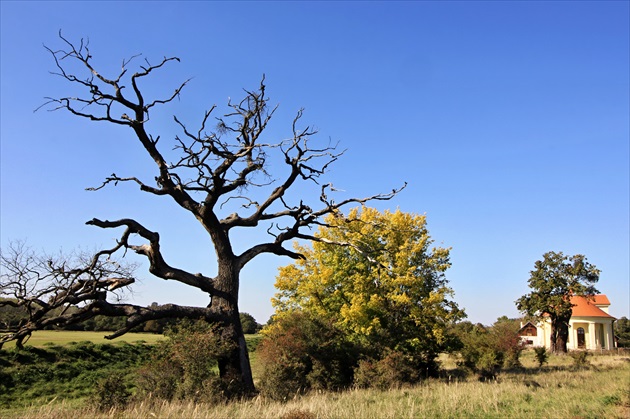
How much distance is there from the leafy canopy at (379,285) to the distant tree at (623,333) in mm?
70772

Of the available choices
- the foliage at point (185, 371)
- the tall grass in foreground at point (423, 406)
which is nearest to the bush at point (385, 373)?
the tall grass in foreground at point (423, 406)

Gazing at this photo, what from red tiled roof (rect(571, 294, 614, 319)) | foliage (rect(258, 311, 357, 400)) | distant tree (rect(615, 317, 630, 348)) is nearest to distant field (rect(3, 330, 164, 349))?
foliage (rect(258, 311, 357, 400))

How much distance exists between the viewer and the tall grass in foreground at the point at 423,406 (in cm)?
1088

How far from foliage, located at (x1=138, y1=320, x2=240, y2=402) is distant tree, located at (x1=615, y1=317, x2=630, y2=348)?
3402 inches

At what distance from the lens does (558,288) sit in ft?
173

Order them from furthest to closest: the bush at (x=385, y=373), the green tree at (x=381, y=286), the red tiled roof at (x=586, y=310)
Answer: the red tiled roof at (x=586, y=310) → the green tree at (x=381, y=286) → the bush at (x=385, y=373)

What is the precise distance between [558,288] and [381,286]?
1309 inches

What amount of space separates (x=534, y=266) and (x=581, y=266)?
182 inches

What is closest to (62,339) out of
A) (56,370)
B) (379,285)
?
(56,370)

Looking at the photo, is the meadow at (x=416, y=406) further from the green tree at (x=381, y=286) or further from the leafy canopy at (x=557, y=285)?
the leafy canopy at (x=557, y=285)

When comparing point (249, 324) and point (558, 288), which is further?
point (249, 324)

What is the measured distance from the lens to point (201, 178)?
19969 mm

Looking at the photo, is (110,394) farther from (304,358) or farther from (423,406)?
(423,406)

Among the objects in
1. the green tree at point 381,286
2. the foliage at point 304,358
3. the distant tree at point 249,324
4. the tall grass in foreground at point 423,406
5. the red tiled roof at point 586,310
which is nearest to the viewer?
the tall grass in foreground at point 423,406
